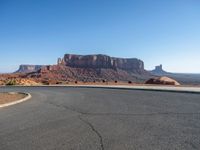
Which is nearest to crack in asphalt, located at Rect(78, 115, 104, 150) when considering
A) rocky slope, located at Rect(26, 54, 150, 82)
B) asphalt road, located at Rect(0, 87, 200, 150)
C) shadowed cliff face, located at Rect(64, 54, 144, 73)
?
asphalt road, located at Rect(0, 87, 200, 150)

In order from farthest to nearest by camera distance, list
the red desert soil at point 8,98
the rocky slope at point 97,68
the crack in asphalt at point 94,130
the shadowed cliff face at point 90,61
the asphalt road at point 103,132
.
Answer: the shadowed cliff face at point 90,61 → the rocky slope at point 97,68 → the red desert soil at point 8,98 → the crack in asphalt at point 94,130 → the asphalt road at point 103,132

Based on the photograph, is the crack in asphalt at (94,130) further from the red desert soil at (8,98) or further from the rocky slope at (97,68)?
the rocky slope at (97,68)

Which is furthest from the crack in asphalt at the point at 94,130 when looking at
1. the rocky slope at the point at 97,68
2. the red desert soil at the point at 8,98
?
the rocky slope at the point at 97,68

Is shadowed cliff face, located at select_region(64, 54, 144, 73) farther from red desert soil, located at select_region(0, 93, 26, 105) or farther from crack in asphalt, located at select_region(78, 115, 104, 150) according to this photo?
crack in asphalt, located at select_region(78, 115, 104, 150)

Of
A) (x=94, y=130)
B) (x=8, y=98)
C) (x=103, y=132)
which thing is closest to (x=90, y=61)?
(x=8, y=98)

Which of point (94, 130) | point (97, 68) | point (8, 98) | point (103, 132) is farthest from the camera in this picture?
point (97, 68)

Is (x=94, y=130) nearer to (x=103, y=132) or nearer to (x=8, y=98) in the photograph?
(x=103, y=132)

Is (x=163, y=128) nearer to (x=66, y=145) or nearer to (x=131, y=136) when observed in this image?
(x=131, y=136)

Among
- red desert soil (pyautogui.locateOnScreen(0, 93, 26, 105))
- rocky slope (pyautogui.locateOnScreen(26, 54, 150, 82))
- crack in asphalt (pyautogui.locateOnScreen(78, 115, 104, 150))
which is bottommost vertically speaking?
red desert soil (pyautogui.locateOnScreen(0, 93, 26, 105))

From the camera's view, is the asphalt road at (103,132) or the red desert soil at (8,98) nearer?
the asphalt road at (103,132)

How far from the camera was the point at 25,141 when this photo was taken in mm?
5977

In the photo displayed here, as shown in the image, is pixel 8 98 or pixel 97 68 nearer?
pixel 8 98

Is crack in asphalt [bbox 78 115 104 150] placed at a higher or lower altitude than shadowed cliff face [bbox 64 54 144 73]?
lower

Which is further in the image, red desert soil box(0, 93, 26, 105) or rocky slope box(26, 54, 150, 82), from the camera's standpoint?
rocky slope box(26, 54, 150, 82)
